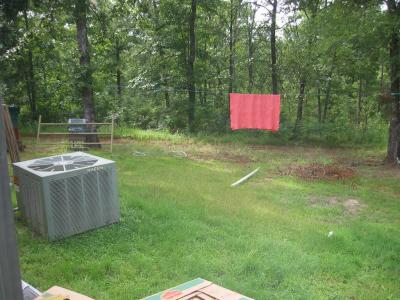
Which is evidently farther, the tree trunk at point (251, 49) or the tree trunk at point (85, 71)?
the tree trunk at point (251, 49)

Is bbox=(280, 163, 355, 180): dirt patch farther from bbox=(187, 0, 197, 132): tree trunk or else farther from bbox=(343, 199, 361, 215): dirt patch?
bbox=(187, 0, 197, 132): tree trunk

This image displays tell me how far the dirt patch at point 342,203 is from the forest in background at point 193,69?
16.9ft

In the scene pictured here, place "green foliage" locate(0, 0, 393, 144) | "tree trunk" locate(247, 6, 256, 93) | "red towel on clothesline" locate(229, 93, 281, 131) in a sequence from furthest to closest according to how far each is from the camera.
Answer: "tree trunk" locate(247, 6, 256, 93)
"green foliage" locate(0, 0, 393, 144)
"red towel on clothesline" locate(229, 93, 281, 131)

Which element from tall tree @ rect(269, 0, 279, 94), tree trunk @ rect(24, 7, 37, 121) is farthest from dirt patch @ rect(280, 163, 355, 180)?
tree trunk @ rect(24, 7, 37, 121)

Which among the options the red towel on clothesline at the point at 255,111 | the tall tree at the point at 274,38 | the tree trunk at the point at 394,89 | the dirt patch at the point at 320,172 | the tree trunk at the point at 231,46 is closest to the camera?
the dirt patch at the point at 320,172

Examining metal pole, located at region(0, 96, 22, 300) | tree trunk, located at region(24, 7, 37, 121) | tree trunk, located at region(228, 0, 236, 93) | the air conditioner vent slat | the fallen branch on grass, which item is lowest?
the fallen branch on grass

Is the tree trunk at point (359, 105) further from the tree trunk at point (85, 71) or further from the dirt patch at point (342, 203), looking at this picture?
the tree trunk at point (85, 71)

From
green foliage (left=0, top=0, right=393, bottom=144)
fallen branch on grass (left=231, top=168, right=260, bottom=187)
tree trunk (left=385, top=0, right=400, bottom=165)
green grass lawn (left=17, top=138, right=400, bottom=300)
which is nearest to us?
green grass lawn (left=17, top=138, right=400, bottom=300)

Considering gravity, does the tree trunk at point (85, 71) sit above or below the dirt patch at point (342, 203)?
above

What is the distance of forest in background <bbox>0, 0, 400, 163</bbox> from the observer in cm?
1289

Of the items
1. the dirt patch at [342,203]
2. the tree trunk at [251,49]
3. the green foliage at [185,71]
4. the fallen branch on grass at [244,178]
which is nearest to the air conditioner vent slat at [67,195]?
the fallen branch on grass at [244,178]

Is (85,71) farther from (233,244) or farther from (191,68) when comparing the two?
(233,244)

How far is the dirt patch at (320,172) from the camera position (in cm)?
813

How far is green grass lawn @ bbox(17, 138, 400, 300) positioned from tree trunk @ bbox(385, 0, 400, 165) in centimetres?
281
